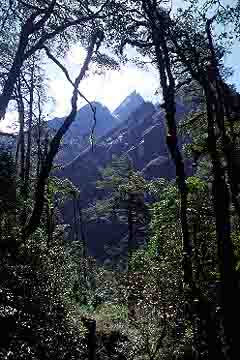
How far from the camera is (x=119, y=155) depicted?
142 meters

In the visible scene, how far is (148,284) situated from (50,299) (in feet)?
9.63

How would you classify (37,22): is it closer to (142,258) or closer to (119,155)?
(142,258)

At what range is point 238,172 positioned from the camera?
22.6 metres

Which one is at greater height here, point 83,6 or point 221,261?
point 83,6

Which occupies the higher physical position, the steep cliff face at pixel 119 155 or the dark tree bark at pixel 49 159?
the steep cliff face at pixel 119 155

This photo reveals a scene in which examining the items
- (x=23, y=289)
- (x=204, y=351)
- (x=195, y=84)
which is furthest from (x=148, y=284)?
(x=195, y=84)

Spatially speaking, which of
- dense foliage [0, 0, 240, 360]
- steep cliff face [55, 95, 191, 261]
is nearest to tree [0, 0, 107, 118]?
dense foliage [0, 0, 240, 360]

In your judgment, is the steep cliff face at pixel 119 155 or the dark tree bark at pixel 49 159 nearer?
the dark tree bark at pixel 49 159

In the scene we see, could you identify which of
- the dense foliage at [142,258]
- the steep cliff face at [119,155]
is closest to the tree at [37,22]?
the dense foliage at [142,258]

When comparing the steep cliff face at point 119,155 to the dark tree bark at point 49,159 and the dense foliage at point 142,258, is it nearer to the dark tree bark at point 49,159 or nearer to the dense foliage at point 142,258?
the dense foliage at point 142,258

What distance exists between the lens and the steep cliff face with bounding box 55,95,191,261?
344 feet

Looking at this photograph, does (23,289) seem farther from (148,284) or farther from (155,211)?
(155,211)

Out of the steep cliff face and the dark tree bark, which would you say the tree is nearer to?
the dark tree bark

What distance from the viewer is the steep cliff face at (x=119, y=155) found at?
4129 inches
